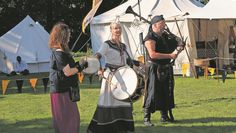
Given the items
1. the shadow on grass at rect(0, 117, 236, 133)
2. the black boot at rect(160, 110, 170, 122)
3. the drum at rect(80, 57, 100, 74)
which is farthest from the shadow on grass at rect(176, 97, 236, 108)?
the drum at rect(80, 57, 100, 74)

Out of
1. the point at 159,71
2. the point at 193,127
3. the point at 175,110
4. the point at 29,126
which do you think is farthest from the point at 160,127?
the point at 29,126

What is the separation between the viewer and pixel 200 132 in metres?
6.54

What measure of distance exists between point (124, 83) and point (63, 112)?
3.33ft

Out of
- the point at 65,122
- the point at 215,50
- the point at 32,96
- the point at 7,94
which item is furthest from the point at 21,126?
the point at 215,50

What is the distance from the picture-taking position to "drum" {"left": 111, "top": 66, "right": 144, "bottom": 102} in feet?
19.0

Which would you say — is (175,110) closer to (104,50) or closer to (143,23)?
(104,50)

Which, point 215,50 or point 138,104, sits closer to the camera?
point 138,104

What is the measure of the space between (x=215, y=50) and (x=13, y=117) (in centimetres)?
1001

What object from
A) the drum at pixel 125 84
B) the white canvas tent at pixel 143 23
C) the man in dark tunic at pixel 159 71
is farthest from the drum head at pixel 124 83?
the white canvas tent at pixel 143 23

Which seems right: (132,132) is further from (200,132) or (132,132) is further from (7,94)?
(7,94)

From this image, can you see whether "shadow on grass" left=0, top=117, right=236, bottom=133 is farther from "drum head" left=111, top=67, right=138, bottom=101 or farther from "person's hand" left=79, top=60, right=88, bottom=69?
"person's hand" left=79, top=60, right=88, bottom=69

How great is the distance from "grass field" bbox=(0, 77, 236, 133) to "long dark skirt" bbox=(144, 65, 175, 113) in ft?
1.02

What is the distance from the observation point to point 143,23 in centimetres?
1627

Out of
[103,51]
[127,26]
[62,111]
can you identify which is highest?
[127,26]
